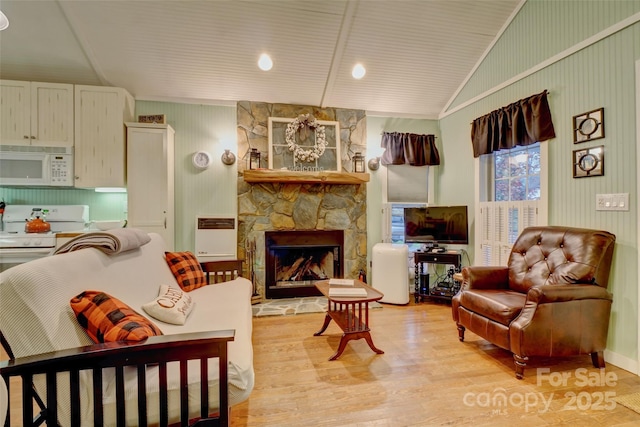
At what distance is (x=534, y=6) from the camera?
9.59 ft

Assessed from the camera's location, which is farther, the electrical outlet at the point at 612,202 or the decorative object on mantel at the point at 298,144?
the decorative object on mantel at the point at 298,144

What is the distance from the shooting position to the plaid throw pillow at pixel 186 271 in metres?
2.53

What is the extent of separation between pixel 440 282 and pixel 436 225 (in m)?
0.80

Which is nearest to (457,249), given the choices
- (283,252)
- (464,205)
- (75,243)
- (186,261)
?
(464,205)

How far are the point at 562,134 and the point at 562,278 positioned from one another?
130 centimetres

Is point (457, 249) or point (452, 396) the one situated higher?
point (457, 249)

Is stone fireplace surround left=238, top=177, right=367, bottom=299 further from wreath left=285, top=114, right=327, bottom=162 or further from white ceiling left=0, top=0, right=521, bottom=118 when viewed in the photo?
white ceiling left=0, top=0, right=521, bottom=118

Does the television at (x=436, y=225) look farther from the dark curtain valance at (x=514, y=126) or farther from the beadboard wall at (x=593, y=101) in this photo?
the beadboard wall at (x=593, y=101)

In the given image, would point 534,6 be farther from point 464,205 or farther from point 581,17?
point 464,205

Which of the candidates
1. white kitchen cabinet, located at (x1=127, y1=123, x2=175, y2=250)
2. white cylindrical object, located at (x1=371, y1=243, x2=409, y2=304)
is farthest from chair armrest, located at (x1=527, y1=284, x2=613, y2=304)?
white kitchen cabinet, located at (x1=127, y1=123, x2=175, y2=250)

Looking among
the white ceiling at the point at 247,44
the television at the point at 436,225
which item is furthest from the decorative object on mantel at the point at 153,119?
the television at the point at 436,225

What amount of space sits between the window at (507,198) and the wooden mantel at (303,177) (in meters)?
1.49

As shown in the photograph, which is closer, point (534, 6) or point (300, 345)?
point (300, 345)

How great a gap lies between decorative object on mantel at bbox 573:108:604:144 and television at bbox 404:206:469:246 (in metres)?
1.34
